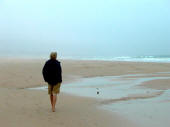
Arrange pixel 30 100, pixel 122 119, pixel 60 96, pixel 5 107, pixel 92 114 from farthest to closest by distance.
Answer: pixel 60 96 < pixel 30 100 < pixel 5 107 < pixel 92 114 < pixel 122 119

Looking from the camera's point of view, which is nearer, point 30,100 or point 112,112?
point 112,112

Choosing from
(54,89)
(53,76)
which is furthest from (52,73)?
(54,89)

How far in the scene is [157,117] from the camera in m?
6.82

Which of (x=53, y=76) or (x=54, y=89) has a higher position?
(x=53, y=76)

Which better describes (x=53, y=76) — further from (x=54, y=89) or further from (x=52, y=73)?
(x=54, y=89)

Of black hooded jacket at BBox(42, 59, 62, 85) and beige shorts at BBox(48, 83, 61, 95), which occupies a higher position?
black hooded jacket at BBox(42, 59, 62, 85)

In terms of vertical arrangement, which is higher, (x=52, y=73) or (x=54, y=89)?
(x=52, y=73)

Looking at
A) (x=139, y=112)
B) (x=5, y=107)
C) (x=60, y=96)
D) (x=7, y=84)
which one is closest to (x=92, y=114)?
(x=139, y=112)

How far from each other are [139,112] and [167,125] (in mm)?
1267

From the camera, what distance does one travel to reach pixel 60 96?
10211 mm

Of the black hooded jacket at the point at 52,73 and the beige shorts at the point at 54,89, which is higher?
the black hooded jacket at the point at 52,73

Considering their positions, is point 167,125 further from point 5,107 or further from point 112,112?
point 5,107

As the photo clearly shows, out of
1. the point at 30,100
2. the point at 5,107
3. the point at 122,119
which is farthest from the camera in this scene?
the point at 30,100

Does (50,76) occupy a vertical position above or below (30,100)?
above
